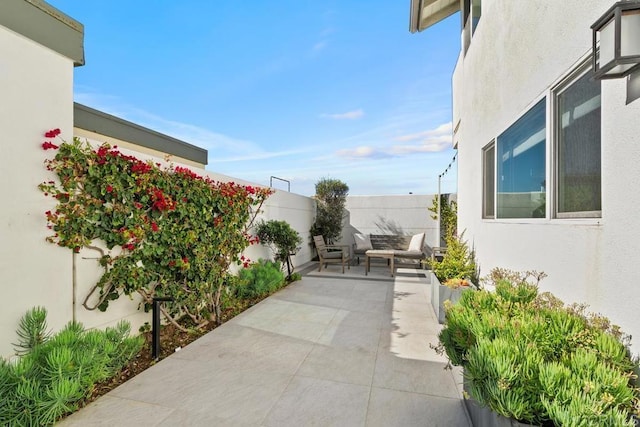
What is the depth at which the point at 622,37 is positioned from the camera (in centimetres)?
135

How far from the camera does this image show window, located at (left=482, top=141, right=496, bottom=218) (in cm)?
397

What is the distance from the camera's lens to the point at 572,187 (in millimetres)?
2086

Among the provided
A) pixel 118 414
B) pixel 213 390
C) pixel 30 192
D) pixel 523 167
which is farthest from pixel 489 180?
pixel 30 192

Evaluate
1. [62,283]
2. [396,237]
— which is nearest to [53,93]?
[62,283]

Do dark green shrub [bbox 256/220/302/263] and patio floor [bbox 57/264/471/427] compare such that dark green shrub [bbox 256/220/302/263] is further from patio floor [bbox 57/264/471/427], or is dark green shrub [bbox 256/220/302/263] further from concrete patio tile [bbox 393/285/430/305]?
concrete patio tile [bbox 393/285/430/305]

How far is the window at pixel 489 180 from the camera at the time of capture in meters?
3.97

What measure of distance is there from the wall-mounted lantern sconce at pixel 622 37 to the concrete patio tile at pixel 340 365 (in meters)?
2.66

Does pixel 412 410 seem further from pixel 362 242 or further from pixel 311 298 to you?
pixel 362 242

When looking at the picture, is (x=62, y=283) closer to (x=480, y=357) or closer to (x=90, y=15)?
(x=480, y=357)

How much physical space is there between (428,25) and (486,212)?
213 inches

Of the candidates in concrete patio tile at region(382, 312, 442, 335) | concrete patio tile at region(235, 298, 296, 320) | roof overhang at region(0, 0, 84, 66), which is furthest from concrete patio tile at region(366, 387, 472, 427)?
roof overhang at region(0, 0, 84, 66)

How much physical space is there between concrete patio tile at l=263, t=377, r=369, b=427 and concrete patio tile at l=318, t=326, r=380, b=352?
0.81 m

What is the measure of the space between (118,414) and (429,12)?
8531 mm

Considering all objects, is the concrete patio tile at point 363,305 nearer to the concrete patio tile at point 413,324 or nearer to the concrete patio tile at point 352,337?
the concrete patio tile at point 413,324
